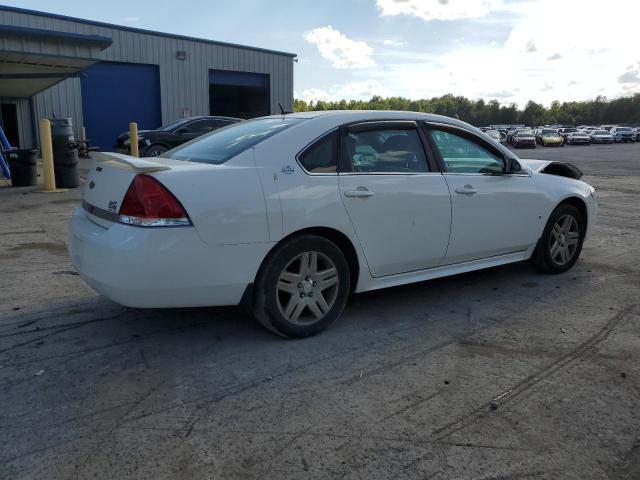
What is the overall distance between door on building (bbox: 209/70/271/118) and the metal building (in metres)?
0.06

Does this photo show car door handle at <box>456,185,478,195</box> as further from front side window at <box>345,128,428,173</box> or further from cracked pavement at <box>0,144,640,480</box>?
cracked pavement at <box>0,144,640,480</box>

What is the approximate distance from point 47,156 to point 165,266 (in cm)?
1045

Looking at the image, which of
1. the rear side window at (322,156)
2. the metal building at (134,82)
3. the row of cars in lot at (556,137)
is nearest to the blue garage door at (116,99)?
the metal building at (134,82)

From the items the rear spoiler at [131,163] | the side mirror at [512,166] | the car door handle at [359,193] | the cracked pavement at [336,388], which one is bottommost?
the cracked pavement at [336,388]

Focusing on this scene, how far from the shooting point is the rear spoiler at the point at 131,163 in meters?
3.44

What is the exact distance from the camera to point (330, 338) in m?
Answer: 3.96

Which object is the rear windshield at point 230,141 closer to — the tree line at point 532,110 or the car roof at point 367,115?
the car roof at point 367,115

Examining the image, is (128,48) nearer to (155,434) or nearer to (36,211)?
(36,211)

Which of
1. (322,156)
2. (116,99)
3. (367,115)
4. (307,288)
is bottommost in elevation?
(307,288)

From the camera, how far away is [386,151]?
4.32 metres

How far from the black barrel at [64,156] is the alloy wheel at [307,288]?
34.0 feet

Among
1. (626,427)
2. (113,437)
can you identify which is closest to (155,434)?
(113,437)

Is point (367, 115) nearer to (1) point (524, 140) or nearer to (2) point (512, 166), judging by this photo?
(2) point (512, 166)

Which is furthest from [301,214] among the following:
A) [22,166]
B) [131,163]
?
[22,166]
